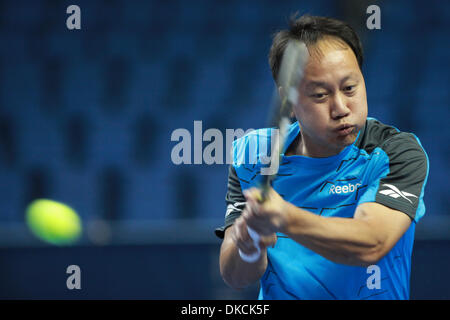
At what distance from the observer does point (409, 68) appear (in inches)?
219

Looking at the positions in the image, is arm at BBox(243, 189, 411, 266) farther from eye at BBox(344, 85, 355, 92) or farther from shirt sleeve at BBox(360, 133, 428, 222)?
eye at BBox(344, 85, 355, 92)

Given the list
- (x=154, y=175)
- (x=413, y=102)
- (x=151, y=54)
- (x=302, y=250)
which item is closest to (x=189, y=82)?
(x=151, y=54)

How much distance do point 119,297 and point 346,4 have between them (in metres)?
3.05

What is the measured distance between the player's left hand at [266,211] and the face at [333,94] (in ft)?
1.19

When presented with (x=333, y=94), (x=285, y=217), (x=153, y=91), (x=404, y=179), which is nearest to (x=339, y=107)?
(x=333, y=94)

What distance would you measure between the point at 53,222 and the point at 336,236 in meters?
3.62

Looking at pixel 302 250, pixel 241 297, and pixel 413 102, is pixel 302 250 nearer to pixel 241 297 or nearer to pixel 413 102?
pixel 241 297

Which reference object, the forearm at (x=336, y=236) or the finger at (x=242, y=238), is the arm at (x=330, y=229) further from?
the finger at (x=242, y=238)

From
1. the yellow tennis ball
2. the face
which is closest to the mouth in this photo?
the face

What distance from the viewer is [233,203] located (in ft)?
7.45

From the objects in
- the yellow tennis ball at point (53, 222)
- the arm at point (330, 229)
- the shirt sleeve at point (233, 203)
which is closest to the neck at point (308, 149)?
the shirt sleeve at point (233, 203)

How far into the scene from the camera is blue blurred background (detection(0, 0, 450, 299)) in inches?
206

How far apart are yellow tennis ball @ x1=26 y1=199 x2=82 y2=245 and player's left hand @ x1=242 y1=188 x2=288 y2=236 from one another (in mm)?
3043

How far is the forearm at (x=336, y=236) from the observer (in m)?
1.70
